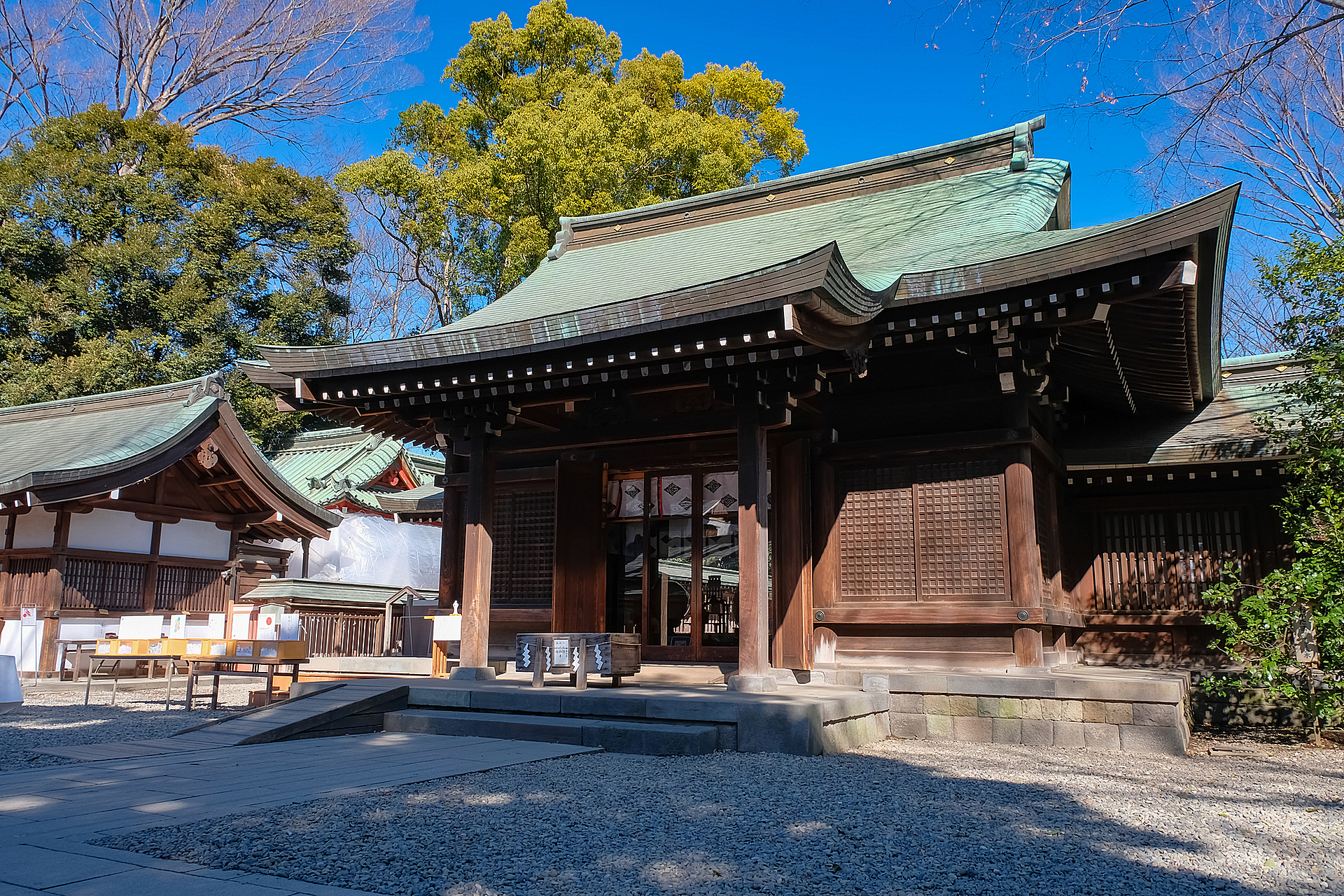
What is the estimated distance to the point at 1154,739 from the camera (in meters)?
7.33

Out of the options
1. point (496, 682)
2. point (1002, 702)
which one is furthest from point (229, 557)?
point (1002, 702)

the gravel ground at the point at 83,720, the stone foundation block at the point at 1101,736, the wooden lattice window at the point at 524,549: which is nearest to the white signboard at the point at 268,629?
the gravel ground at the point at 83,720

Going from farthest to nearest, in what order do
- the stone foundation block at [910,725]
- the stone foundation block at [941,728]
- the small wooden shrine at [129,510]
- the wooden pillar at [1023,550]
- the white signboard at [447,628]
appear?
the small wooden shrine at [129,510] < the white signboard at [447,628] < the wooden pillar at [1023,550] < the stone foundation block at [910,725] < the stone foundation block at [941,728]

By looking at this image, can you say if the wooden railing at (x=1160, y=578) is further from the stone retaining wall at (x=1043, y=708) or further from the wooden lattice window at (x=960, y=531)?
the wooden lattice window at (x=960, y=531)

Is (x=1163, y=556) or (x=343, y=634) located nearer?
(x=1163, y=556)

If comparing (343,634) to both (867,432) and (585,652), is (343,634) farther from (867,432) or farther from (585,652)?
(867,432)

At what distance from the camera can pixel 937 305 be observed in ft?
25.2

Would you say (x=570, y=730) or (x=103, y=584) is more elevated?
(x=103, y=584)

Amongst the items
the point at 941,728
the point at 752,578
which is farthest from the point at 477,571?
the point at 941,728

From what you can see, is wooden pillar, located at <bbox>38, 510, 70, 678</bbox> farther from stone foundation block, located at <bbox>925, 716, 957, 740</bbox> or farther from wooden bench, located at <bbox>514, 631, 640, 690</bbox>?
stone foundation block, located at <bbox>925, 716, 957, 740</bbox>

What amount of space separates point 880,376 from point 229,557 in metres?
12.9

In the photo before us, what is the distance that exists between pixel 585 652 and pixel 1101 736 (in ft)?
14.3

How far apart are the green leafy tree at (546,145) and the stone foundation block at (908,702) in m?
16.1

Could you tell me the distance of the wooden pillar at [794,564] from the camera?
9180mm
